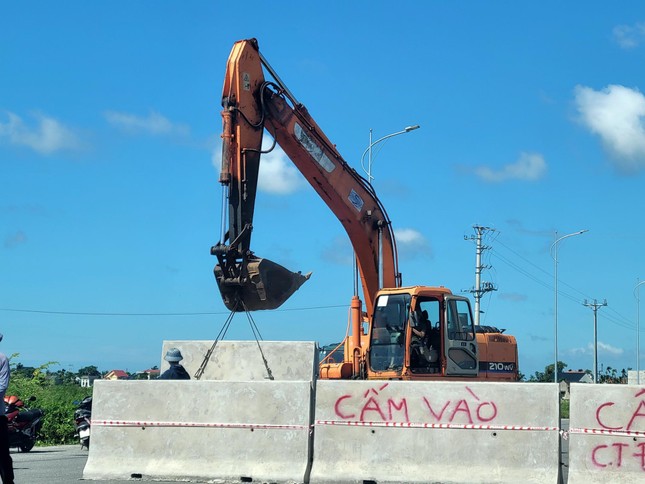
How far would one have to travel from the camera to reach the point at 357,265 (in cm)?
2120

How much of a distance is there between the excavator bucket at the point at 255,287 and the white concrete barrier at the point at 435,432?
4.81 meters

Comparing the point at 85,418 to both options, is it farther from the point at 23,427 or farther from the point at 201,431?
the point at 201,431

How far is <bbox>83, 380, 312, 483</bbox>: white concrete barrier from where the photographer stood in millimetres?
12172

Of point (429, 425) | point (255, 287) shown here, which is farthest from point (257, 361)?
point (429, 425)

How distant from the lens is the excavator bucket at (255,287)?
55.0ft

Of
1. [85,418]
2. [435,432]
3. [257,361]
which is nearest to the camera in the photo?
[435,432]

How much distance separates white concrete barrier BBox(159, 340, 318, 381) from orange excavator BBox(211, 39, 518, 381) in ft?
3.48

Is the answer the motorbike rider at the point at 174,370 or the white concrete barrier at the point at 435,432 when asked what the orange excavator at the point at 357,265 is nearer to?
the motorbike rider at the point at 174,370

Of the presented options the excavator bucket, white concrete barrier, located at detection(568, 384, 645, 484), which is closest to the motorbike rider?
the excavator bucket

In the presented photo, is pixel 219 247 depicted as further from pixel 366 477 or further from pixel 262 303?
pixel 366 477

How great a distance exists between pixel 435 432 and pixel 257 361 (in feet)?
21.0

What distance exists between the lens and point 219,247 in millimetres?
16922

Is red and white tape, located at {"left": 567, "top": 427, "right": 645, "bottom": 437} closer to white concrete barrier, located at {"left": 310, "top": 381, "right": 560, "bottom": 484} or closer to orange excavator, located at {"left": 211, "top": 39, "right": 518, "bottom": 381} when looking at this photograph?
white concrete barrier, located at {"left": 310, "top": 381, "right": 560, "bottom": 484}

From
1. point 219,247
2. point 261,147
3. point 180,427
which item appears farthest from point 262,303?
point 180,427
